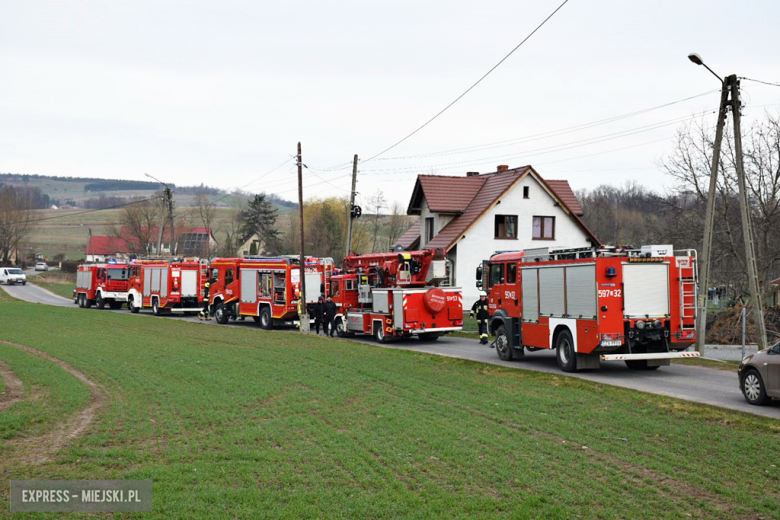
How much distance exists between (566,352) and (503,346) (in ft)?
9.85

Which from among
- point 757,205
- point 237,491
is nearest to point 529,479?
point 237,491

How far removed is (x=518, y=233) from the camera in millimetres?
45125

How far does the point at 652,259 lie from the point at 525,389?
4771 millimetres

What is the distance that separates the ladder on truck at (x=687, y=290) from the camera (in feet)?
57.3

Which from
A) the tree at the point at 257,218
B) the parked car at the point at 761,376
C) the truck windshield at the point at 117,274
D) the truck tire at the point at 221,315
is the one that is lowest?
the parked car at the point at 761,376

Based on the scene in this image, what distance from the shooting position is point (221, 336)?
92.7 ft

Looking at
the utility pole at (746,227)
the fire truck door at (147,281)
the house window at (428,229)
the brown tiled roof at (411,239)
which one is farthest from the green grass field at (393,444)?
the brown tiled roof at (411,239)

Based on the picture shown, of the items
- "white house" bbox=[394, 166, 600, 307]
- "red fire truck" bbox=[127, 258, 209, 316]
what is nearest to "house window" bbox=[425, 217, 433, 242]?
"white house" bbox=[394, 166, 600, 307]

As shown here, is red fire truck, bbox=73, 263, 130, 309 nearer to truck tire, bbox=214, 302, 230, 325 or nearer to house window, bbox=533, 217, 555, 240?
truck tire, bbox=214, 302, 230, 325

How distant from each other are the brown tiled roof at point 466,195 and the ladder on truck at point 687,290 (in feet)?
82.7

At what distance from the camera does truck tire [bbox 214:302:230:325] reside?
3656 cm

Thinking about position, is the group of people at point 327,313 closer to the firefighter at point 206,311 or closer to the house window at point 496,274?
the house window at point 496,274

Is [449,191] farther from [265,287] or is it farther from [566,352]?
[566,352]

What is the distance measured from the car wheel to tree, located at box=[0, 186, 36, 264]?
375 ft
